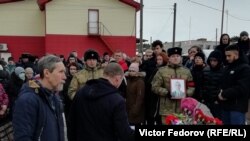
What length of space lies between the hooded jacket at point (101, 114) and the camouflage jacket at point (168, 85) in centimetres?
293

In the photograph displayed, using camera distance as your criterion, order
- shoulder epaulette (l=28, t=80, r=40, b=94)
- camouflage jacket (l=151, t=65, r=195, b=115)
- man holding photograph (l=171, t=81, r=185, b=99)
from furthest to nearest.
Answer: camouflage jacket (l=151, t=65, r=195, b=115)
man holding photograph (l=171, t=81, r=185, b=99)
shoulder epaulette (l=28, t=80, r=40, b=94)

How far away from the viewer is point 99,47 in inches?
1313

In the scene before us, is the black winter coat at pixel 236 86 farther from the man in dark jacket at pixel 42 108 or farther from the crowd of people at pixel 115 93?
the man in dark jacket at pixel 42 108

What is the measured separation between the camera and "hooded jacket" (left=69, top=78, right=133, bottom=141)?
155 inches

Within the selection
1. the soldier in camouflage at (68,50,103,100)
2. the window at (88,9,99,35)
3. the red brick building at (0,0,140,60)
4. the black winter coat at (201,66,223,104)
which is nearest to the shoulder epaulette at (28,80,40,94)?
the soldier in camouflage at (68,50,103,100)

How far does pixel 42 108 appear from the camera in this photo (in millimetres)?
3418

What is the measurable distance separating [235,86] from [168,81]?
1.17m

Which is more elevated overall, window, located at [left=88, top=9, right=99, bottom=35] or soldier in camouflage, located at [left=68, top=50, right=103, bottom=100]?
window, located at [left=88, top=9, right=99, bottom=35]

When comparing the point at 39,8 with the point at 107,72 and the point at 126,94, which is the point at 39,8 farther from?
the point at 107,72

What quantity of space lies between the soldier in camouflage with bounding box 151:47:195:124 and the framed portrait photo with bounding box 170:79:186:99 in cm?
9

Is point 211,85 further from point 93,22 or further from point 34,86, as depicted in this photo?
point 93,22

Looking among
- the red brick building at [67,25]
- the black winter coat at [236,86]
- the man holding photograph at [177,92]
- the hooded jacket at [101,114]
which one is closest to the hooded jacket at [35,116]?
the hooded jacket at [101,114]

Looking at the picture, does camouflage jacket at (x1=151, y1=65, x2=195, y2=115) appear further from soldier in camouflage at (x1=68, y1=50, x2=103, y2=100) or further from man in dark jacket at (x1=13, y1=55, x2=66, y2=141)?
man in dark jacket at (x1=13, y1=55, x2=66, y2=141)

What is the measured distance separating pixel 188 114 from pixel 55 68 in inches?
69.4
